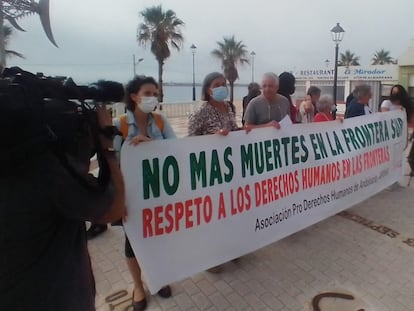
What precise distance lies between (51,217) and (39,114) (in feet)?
1.08

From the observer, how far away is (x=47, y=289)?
1.04 m

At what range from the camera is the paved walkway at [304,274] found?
7.32 feet

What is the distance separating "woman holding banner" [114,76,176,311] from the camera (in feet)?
7.07

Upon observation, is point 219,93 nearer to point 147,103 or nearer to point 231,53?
point 147,103

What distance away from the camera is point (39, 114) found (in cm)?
89

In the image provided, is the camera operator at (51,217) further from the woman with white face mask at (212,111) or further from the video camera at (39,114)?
the woman with white face mask at (212,111)

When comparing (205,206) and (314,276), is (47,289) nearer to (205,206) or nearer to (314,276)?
(205,206)

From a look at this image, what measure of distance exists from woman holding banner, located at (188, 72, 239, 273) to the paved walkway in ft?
1.01

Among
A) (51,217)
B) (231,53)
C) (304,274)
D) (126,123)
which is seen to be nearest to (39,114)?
(51,217)

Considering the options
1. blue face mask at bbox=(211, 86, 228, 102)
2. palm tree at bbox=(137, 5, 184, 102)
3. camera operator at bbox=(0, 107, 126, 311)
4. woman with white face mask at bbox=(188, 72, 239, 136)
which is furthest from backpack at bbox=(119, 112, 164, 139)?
palm tree at bbox=(137, 5, 184, 102)

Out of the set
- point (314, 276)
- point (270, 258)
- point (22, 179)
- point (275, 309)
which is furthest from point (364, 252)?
point (22, 179)

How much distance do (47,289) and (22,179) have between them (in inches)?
15.0

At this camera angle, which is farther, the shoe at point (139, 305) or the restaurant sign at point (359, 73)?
the restaurant sign at point (359, 73)

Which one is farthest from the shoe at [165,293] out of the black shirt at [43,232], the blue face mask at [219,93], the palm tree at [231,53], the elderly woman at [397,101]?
the palm tree at [231,53]
